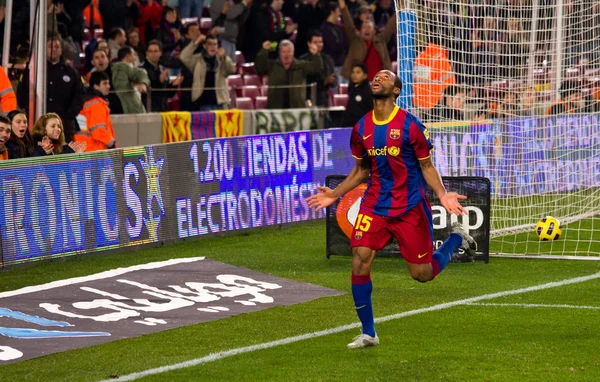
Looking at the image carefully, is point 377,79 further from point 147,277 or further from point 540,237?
point 540,237

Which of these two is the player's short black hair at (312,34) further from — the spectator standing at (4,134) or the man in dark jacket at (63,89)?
the spectator standing at (4,134)

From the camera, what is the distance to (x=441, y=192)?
941cm

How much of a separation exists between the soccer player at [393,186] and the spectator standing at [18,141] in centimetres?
539

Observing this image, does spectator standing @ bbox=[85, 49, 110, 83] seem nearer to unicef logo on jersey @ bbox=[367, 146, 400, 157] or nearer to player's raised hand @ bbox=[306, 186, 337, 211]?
player's raised hand @ bbox=[306, 186, 337, 211]

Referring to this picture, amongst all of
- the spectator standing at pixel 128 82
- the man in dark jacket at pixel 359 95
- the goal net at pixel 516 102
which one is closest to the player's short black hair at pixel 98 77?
the spectator standing at pixel 128 82

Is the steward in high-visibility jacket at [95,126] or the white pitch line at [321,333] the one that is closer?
the white pitch line at [321,333]

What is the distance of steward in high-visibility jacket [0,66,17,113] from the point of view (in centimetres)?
1545

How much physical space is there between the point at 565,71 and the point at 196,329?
7949mm

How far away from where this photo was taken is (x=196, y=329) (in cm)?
1034

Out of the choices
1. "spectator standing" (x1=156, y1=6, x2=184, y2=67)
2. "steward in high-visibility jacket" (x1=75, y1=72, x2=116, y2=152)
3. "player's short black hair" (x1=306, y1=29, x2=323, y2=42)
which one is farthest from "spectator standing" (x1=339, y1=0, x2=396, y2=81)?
"steward in high-visibility jacket" (x1=75, y1=72, x2=116, y2=152)

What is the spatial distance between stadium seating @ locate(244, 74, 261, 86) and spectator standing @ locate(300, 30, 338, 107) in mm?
1363

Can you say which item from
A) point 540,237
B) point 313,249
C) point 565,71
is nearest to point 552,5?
point 565,71

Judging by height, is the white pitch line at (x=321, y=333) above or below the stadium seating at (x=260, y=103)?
below

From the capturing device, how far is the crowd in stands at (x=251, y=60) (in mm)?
14820
